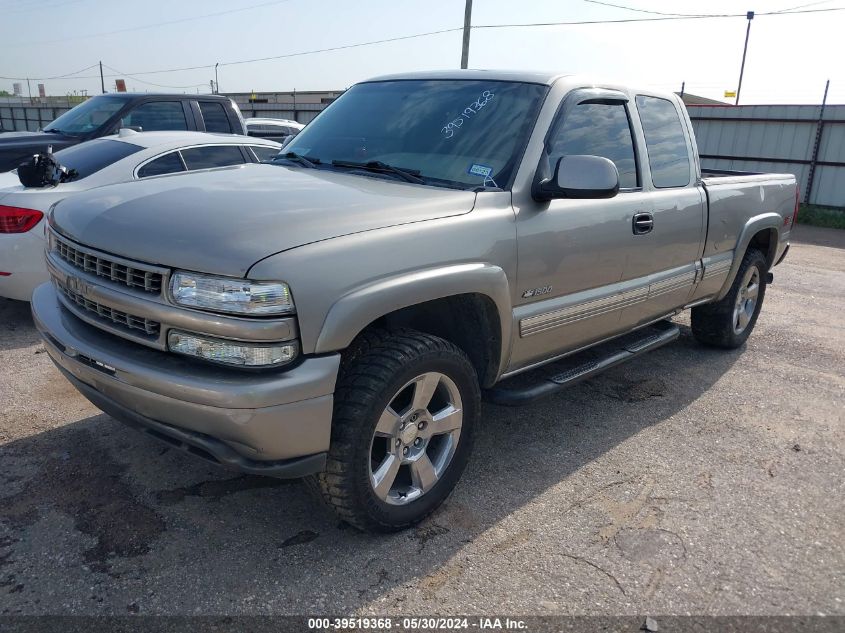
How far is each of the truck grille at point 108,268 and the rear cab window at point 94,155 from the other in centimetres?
306

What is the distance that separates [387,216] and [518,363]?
115 cm

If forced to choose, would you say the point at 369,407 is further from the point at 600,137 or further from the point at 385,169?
the point at 600,137

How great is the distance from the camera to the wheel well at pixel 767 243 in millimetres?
5801

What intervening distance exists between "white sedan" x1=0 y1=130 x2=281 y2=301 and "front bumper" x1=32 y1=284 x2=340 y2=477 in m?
2.89

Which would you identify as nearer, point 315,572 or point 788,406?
point 315,572

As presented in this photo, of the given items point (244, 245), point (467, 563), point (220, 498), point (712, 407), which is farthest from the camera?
point (712, 407)

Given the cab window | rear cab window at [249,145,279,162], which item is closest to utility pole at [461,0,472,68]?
rear cab window at [249,145,279,162]

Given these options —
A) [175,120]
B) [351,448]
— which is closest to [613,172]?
[351,448]

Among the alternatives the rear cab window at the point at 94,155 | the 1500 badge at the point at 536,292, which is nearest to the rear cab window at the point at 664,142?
the 1500 badge at the point at 536,292

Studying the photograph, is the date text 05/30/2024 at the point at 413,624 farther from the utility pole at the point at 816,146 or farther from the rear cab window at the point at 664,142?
the utility pole at the point at 816,146

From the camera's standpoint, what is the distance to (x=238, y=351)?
246 cm

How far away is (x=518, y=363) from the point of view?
140 inches

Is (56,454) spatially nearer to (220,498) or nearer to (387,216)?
(220,498)

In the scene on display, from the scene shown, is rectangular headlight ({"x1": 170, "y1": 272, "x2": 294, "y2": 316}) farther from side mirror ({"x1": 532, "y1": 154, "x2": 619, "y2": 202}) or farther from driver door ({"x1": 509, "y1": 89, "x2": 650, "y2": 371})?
side mirror ({"x1": 532, "y1": 154, "x2": 619, "y2": 202})
